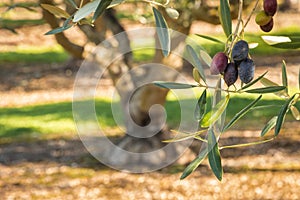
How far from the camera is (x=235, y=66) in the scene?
1.24m

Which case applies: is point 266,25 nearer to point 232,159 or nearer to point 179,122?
point 232,159

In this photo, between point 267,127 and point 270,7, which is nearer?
point 270,7

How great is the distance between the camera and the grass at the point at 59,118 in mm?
7094

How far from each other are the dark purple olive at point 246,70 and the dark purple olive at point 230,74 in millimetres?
11

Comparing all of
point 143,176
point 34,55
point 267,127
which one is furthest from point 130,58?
point 34,55

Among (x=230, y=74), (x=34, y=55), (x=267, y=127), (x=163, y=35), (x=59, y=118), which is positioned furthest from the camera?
(x=34, y=55)

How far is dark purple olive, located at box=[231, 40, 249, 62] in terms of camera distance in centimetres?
124

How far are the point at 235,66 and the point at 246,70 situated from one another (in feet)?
0.08

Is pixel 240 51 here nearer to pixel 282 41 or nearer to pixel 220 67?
pixel 220 67

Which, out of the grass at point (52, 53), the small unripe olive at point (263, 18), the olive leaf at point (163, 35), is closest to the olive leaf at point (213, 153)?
the olive leaf at point (163, 35)

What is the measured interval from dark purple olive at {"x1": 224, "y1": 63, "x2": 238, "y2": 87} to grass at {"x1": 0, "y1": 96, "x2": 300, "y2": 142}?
5.44 metres

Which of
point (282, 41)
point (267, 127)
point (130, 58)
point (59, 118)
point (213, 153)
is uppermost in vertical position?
point (282, 41)

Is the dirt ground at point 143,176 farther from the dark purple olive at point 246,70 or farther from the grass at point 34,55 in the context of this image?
the dark purple olive at point 246,70

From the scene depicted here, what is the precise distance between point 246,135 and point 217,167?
5.44m
